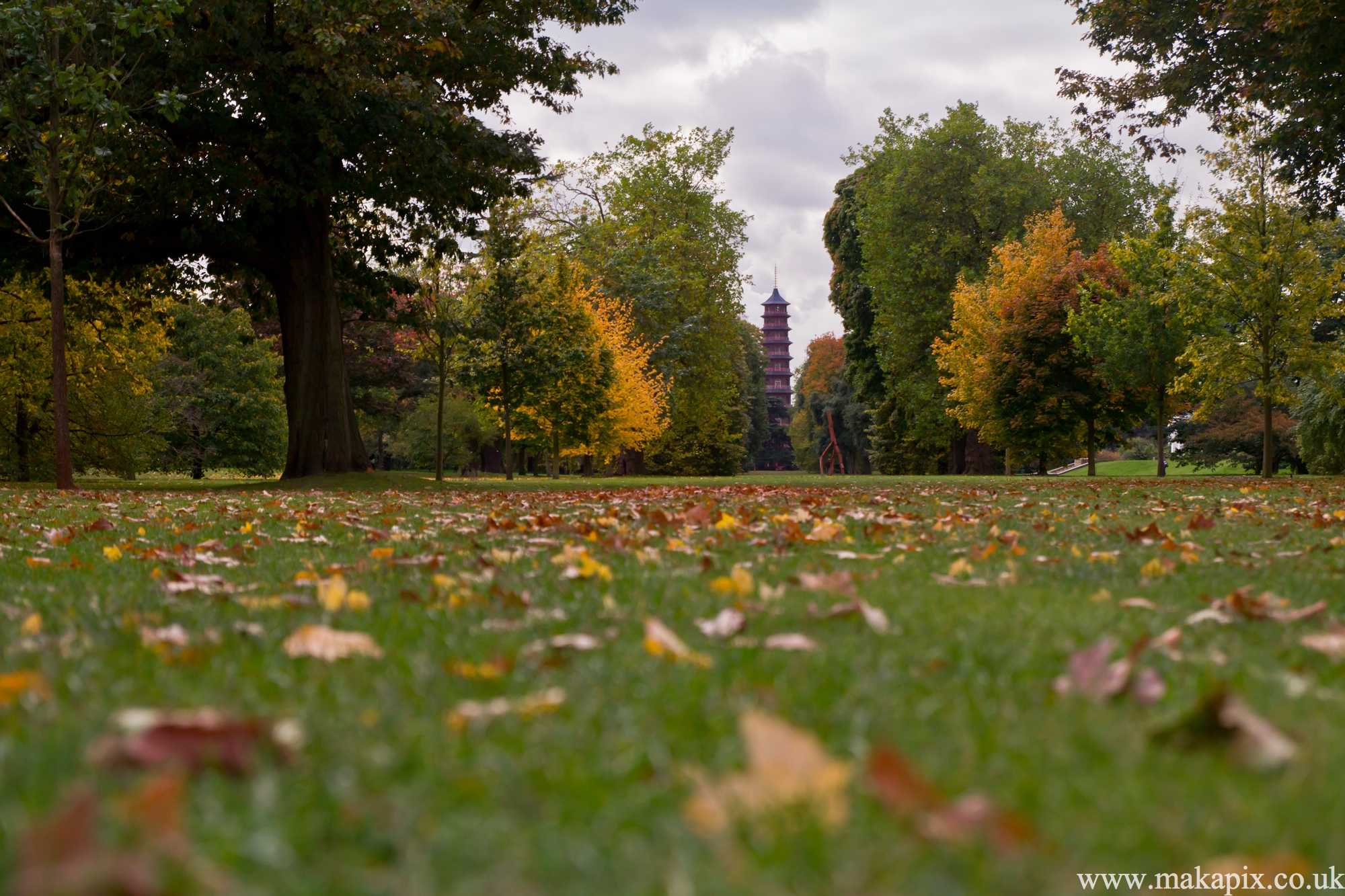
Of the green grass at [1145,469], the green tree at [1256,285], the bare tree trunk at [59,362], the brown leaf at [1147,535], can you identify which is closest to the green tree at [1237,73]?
the green tree at [1256,285]

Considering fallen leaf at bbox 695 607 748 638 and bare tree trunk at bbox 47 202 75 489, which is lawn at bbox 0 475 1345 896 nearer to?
fallen leaf at bbox 695 607 748 638

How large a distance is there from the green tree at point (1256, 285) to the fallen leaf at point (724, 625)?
24.2m

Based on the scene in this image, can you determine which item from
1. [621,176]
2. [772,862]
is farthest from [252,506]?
[621,176]

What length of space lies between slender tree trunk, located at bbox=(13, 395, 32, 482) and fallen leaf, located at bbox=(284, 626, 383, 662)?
2972 cm

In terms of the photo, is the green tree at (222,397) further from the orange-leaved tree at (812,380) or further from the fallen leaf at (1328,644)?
the orange-leaved tree at (812,380)

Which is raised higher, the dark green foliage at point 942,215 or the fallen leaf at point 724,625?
the dark green foliage at point 942,215

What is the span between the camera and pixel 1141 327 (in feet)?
83.7

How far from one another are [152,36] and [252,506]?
Answer: 29.5 ft

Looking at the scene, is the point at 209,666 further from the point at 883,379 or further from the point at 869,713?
the point at 883,379

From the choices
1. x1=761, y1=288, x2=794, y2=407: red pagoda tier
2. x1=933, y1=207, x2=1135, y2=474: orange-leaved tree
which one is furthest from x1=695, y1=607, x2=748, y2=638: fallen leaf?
x1=761, y1=288, x2=794, y2=407: red pagoda tier

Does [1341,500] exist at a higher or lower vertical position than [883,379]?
lower

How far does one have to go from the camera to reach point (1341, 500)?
10930 millimetres

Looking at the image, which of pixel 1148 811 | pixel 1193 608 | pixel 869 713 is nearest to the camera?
pixel 1148 811

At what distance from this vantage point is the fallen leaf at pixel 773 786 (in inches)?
49.0
